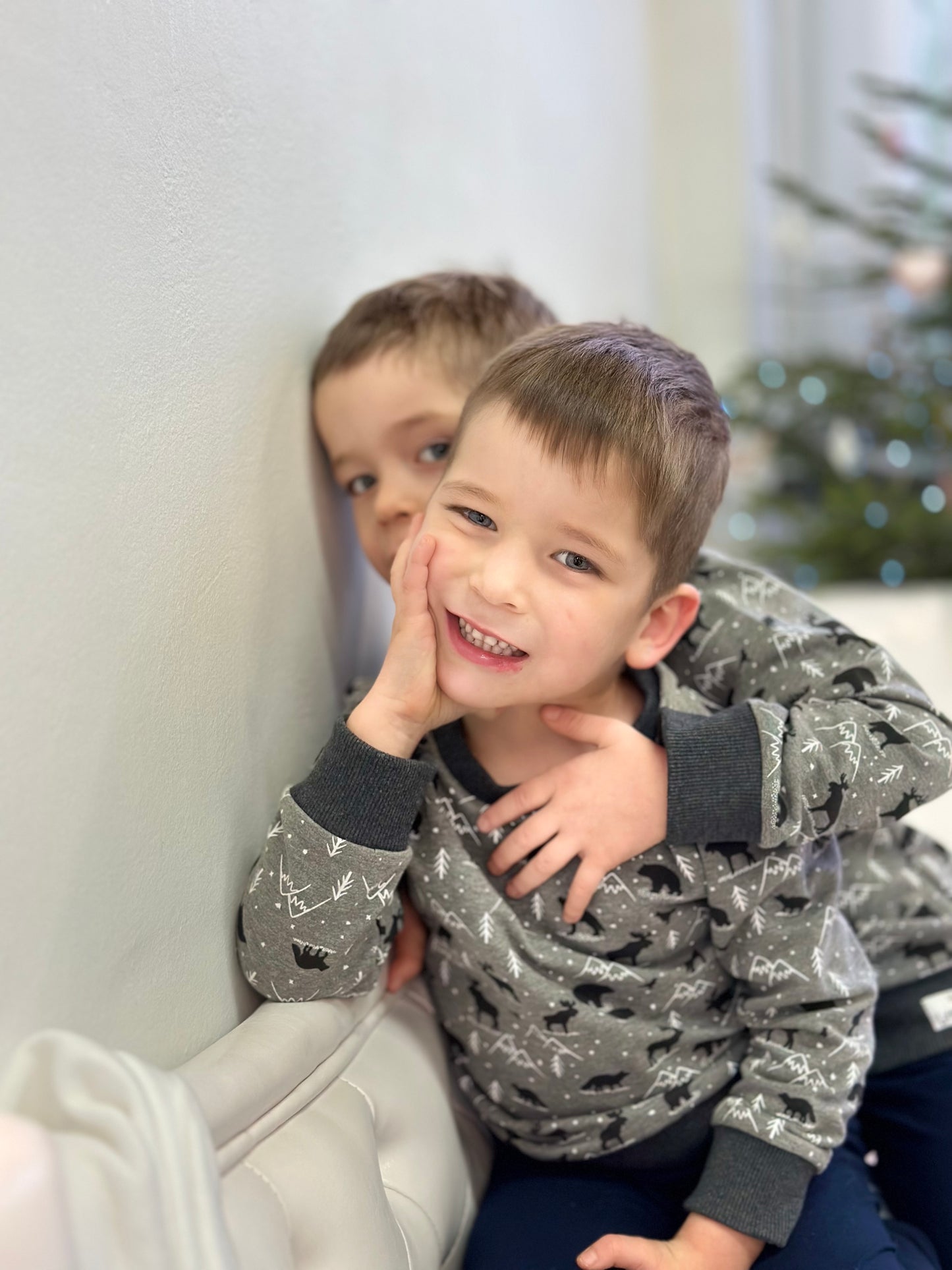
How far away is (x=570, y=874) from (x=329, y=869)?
0.73ft

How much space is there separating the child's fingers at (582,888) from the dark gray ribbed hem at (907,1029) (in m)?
0.40

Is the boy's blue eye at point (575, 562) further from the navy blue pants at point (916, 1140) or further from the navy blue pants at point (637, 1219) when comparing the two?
the navy blue pants at point (916, 1140)

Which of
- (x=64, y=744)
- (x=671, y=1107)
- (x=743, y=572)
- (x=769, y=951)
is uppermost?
(x=64, y=744)

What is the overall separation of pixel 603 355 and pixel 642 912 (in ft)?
1.47

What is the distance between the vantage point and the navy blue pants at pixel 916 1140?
40.3 inches

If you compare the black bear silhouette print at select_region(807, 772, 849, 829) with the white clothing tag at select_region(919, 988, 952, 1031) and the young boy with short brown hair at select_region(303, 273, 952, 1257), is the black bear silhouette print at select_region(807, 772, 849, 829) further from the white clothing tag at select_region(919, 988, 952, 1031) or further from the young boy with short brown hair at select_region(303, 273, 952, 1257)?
the white clothing tag at select_region(919, 988, 952, 1031)

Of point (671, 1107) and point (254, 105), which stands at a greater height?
point (254, 105)

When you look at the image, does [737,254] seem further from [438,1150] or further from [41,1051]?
[41,1051]

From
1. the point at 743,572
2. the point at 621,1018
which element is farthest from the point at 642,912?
the point at 743,572

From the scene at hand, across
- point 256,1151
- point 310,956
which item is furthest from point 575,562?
point 256,1151

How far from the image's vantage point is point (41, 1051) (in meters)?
0.60

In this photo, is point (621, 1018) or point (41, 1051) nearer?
point (41, 1051)

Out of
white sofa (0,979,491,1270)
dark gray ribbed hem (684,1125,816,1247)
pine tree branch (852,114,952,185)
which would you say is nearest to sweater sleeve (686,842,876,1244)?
dark gray ribbed hem (684,1125,816,1247)

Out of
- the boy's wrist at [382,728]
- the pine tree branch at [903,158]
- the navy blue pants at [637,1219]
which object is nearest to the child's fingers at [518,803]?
the boy's wrist at [382,728]
